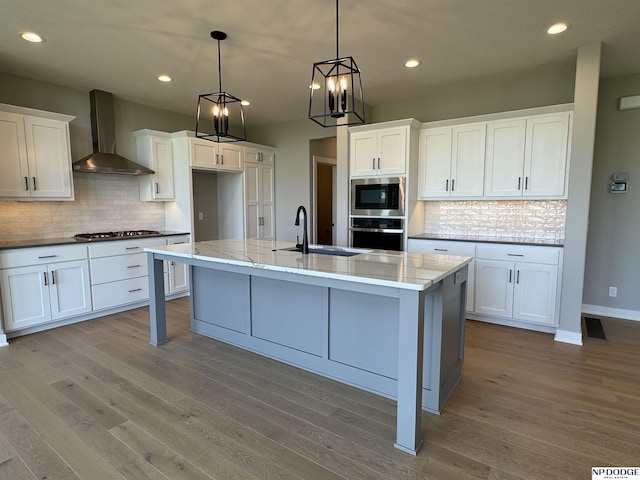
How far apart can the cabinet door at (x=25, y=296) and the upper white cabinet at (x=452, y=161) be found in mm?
4329

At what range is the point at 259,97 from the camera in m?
4.60

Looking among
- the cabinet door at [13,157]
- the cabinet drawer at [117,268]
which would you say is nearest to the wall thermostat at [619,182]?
the cabinet drawer at [117,268]

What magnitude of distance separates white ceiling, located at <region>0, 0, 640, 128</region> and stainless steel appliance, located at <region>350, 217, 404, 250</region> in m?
1.63

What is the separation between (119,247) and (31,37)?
2.18 metres

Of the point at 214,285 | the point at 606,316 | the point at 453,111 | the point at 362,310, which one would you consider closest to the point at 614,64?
the point at 453,111

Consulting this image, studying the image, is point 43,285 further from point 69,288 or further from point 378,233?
point 378,233

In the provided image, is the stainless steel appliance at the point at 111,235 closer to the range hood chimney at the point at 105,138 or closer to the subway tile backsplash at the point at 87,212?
the subway tile backsplash at the point at 87,212

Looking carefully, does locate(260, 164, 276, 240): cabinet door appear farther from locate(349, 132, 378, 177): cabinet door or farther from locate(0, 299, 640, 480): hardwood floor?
locate(0, 299, 640, 480): hardwood floor

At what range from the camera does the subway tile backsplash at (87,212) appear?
386 centimetres

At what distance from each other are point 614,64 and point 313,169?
12.8ft

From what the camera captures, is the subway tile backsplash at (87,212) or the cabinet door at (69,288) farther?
the subway tile backsplash at (87,212)

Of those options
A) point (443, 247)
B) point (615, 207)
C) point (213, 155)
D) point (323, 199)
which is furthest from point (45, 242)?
point (615, 207)

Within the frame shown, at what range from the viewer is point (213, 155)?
512cm

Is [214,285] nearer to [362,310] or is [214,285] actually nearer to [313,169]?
[362,310]
